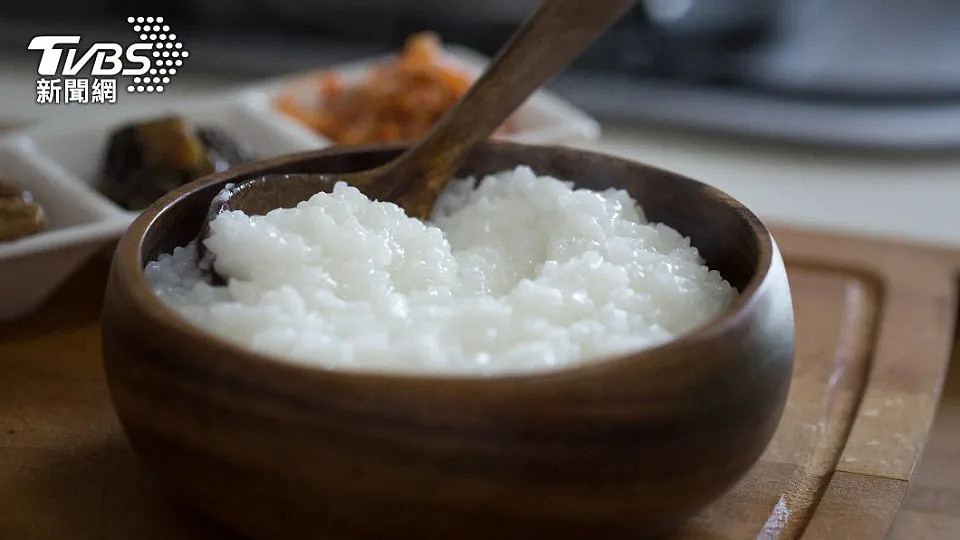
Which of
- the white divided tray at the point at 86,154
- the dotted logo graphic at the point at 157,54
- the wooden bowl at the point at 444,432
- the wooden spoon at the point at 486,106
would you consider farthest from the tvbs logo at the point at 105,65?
the wooden bowl at the point at 444,432

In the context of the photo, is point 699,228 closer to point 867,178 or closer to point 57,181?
point 57,181

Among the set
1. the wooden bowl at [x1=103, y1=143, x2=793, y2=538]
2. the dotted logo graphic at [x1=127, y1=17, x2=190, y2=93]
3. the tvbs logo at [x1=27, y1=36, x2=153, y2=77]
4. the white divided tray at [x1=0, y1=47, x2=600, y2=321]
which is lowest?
the dotted logo graphic at [x1=127, y1=17, x2=190, y2=93]

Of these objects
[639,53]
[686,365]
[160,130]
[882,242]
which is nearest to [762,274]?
[686,365]

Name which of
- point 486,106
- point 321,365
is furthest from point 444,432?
point 486,106

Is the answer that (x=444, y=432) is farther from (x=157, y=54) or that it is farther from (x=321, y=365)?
(x=157, y=54)

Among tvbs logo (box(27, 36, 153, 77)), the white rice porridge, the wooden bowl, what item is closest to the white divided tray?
tvbs logo (box(27, 36, 153, 77))

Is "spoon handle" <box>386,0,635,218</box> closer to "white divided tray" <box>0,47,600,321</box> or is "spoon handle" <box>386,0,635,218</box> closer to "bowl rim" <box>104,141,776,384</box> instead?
"bowl rim" <box>104,141,776,384</box>
